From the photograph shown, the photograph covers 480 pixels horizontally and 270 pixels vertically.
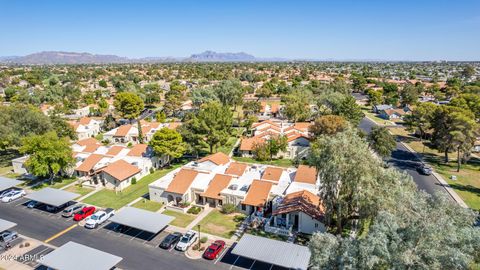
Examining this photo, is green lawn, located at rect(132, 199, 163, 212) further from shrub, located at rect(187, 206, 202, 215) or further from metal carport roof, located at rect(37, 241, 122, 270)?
metal carport roof, located at rect(37, 241, 122, 270)

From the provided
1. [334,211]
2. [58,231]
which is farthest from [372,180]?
[58,231]

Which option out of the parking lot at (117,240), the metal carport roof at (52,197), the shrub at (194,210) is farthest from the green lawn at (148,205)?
the metal carport roof at (52,197)

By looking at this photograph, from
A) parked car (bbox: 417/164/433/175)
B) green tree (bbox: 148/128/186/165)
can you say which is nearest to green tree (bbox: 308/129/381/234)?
parked car (bbox: 417/164/433/175)

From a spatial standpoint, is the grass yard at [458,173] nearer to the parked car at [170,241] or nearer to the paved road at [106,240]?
the paved road at [106,240]

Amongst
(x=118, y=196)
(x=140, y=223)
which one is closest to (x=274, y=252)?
(x=140, y=223)

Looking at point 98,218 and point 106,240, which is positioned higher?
point 98,218

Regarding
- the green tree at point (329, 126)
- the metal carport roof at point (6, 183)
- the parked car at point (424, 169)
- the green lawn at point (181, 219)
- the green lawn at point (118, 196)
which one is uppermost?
the green tree at point (329, 126)

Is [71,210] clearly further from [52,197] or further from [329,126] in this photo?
[329,126]
